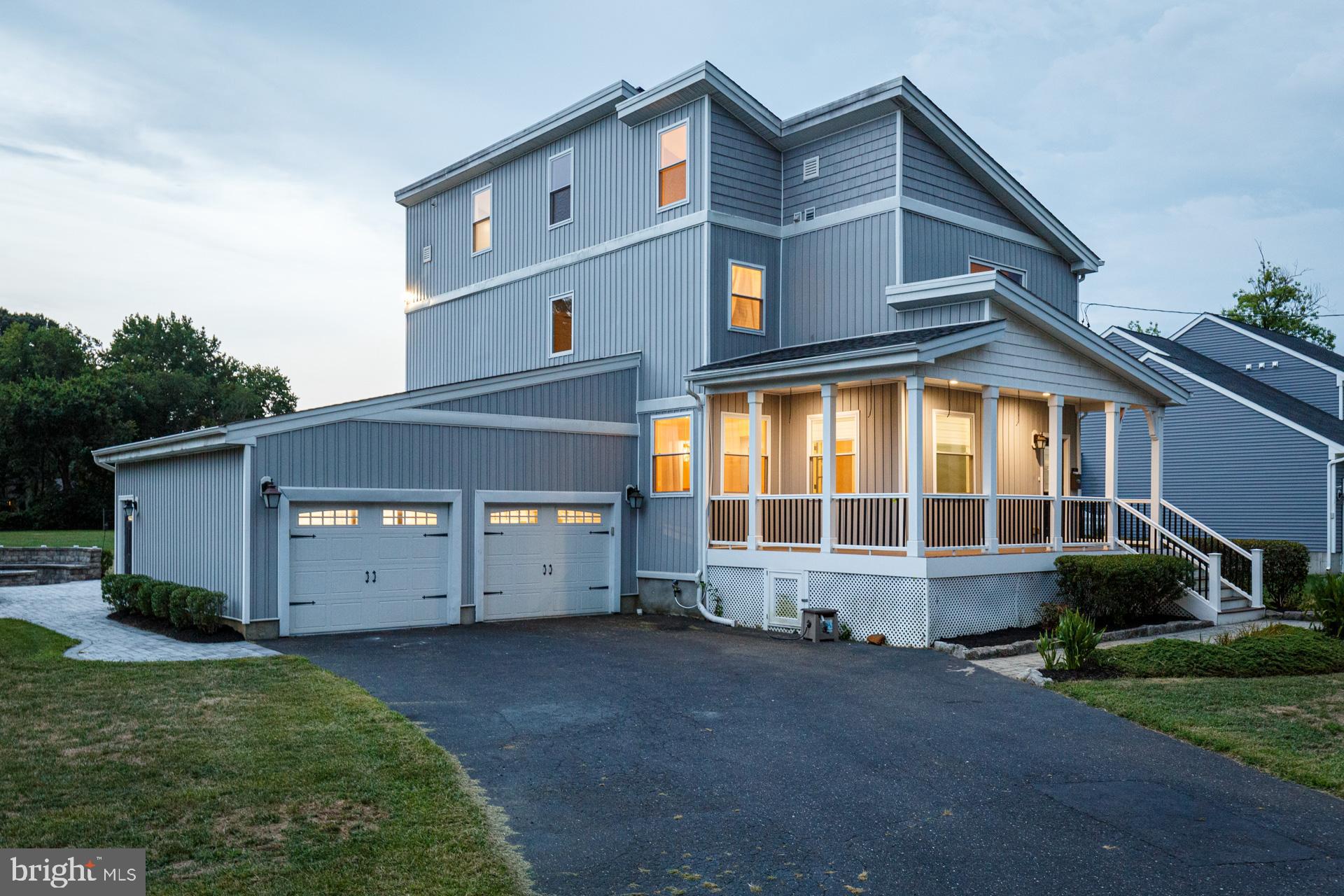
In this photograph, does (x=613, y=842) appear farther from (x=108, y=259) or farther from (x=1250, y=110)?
(x=1250, y=110)

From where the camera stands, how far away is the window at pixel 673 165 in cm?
1655

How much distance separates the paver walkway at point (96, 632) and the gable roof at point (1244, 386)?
21912mm

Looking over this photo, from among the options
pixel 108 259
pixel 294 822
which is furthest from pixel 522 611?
pixel 108 259

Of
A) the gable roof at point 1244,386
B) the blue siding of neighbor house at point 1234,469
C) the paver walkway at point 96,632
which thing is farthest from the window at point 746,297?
the gable roof at point 1244,386

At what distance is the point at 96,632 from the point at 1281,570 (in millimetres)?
18848

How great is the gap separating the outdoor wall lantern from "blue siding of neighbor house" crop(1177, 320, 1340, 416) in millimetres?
24968

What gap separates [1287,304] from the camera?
44.0 metres

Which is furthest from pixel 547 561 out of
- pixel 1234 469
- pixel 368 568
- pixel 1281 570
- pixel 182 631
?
pixel 1234 469

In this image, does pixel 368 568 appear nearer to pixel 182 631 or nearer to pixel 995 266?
pixel 182 631

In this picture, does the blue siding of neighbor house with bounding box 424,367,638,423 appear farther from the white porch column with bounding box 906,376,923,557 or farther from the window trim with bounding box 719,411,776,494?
the white porch column with bounding box 906,376,923,557

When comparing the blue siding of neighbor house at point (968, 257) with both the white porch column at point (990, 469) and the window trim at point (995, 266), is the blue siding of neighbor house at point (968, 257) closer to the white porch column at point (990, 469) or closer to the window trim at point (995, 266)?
the window trim at point (995, 266)

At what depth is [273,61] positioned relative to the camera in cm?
1894

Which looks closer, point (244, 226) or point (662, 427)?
point (662, 427)

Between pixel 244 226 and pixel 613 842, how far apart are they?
82.8ft
